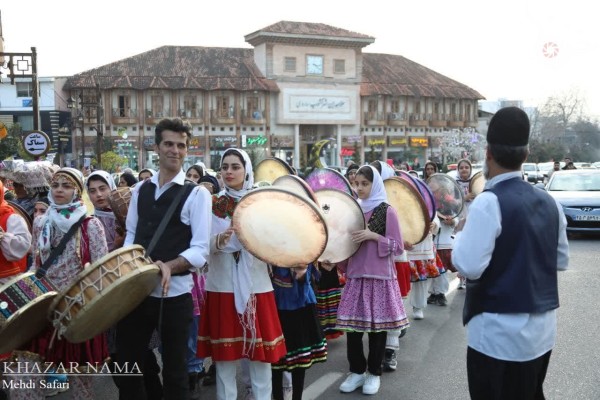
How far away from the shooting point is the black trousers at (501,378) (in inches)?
123

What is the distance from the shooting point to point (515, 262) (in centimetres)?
304

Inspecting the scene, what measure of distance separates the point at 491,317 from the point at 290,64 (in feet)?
173

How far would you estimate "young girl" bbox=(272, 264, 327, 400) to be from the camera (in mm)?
4797

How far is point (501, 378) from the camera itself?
10.2 ft

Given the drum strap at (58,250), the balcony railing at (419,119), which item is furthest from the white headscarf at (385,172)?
the balcony railing at (419,119)

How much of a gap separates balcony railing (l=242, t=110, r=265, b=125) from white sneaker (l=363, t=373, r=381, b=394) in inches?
1907

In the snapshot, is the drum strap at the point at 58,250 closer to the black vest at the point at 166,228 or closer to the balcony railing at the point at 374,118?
the black vest at the point at 166,228

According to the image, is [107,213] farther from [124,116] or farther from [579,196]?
[124,116]

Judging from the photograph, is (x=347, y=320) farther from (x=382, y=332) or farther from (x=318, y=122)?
(x=318, y=122)

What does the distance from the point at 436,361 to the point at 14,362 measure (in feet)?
12.4

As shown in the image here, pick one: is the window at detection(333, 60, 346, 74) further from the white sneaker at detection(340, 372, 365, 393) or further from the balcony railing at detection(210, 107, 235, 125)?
the white sneaker at detection(340, 372, 365, 393)

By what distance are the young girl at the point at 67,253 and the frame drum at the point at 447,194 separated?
17.1 ft

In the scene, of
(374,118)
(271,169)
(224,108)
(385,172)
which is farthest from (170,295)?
(374,118)

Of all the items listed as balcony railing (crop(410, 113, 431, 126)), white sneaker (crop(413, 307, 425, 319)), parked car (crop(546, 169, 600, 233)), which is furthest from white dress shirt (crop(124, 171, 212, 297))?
balcony railing (crop(410, 113, 431, 126))
